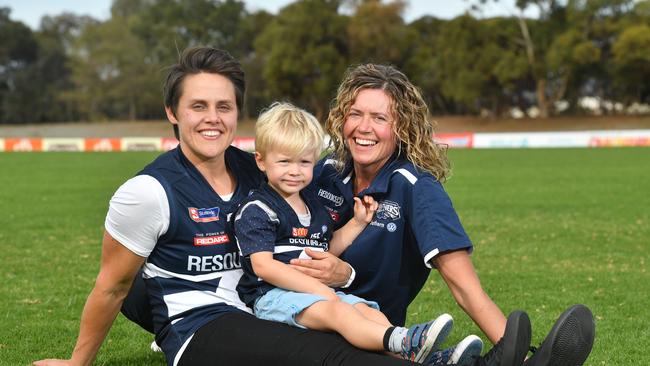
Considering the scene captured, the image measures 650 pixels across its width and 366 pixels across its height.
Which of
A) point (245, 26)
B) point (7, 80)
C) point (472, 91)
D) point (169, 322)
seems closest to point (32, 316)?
point (169, 322)

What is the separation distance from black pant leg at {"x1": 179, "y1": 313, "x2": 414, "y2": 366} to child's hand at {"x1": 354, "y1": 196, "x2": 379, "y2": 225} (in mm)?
786

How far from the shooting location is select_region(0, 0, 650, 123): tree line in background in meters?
58.5

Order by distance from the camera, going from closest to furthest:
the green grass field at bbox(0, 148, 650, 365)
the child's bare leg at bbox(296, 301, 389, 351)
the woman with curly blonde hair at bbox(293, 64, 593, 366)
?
the child's bare leg at bbox(296, 301, 389, 351) < the woman with curly blonde hair at bbox(293, 64, 593, 366) < the green grass field at bbox(0, 148, 650, 365)

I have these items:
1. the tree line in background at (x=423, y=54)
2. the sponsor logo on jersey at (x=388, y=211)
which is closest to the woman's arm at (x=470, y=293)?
the sponsor logo on jersey at (x=388, y=211)

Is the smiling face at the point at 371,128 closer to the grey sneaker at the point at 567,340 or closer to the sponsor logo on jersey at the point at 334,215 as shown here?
the sponsor logo on jersey at the point at 334,215

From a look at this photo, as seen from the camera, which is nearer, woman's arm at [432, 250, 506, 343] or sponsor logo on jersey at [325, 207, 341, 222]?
woman's arm at [432, 250, 506, 343]

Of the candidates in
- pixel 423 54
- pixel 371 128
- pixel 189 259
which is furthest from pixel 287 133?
pixel 423 54

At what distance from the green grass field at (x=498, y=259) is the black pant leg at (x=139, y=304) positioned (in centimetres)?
69

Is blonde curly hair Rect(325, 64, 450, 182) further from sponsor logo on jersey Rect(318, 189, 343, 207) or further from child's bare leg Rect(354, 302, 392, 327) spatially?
child's bare leg Rect(354, 302, 392, 327)

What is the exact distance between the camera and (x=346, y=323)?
11.4 ft

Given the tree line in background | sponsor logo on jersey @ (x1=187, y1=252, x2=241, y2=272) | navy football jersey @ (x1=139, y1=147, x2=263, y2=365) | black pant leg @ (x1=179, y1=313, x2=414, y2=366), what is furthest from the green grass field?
the tree line in background

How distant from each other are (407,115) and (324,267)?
2.99 ft

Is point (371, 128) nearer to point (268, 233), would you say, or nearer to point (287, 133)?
point (287, 133)

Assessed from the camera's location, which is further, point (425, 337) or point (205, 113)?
point (205, 113)
